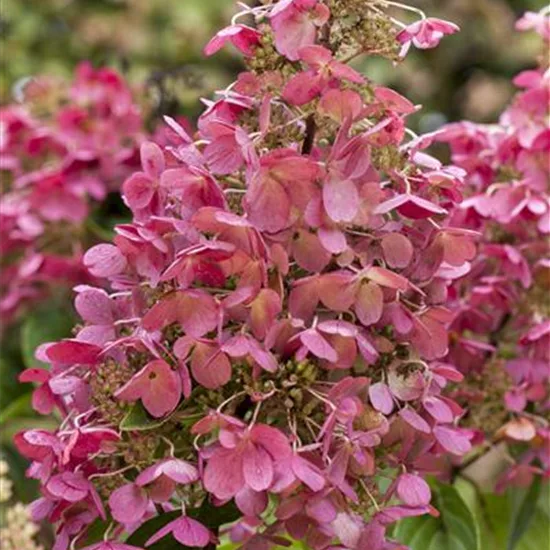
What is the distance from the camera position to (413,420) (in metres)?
0.74

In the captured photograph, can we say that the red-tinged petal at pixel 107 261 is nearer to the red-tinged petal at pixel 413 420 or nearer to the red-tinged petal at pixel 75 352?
the red-tinged petal at pixel 75 352

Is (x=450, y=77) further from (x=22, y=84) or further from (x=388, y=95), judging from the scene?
(x=388, y=95)

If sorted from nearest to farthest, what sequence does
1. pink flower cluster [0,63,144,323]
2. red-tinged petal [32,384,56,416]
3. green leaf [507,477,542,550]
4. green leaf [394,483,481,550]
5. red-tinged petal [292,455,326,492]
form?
1. red-tinged petal [292,455,326,492]
2. red-tinged petal [32,384,56,416]
3. green leaf [394,483,481,550]
4. green leaf [507,477,542,550]
5. pink flower cluster [0,63,144,323]

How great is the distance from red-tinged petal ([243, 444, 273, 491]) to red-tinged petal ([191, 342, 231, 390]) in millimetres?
39

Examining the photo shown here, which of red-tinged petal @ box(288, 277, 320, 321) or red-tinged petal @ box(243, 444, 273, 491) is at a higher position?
red-tinged petal @ box(288, 277, 320, 321)

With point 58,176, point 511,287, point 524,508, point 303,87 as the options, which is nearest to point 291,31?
point 303,87

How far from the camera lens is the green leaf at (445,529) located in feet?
2.99

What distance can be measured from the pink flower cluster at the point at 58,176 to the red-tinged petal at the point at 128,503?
0.56 m

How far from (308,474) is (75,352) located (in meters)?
0.14

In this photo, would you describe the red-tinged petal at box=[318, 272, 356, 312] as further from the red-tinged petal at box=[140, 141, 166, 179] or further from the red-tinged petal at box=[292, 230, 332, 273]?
the red-tinged petal at box=[140, 141, 166, 179]

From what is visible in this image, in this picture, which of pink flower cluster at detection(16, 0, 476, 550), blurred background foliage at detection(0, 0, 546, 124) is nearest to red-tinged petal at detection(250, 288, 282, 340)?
pink flower cluster at detection(16, 0, 476, 550)

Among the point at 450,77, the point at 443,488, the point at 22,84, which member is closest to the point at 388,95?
the point at 443,488

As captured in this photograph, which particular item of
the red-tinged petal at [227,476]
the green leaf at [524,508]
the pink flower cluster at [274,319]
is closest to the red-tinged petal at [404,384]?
the pink flower cluster at [274,319]

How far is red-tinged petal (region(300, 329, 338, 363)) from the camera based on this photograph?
687 mm
